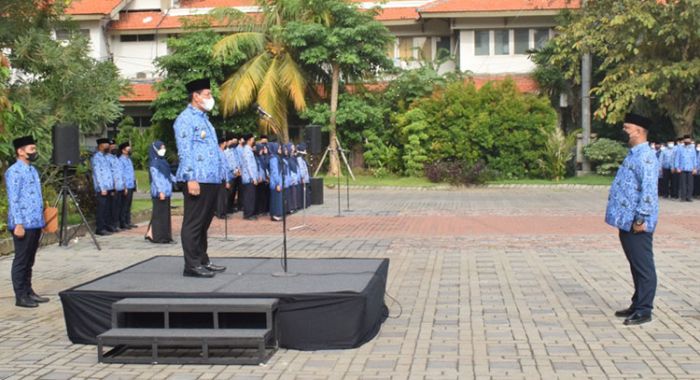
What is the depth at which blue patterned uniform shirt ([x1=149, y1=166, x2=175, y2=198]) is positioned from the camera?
1452cm

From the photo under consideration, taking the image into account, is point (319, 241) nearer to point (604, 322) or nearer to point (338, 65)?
point (604, 322)

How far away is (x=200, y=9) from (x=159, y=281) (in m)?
33.4

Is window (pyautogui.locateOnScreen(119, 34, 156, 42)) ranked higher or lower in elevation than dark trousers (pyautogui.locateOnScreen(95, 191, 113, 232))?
higher

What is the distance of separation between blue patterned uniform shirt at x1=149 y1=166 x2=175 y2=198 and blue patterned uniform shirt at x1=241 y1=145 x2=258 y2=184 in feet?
13.6

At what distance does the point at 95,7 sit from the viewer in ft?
123

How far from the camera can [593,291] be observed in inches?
384

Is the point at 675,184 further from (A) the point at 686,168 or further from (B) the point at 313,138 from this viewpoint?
(B) the point at 313,138

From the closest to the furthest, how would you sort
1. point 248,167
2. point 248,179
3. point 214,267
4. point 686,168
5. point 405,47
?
point 214,267
point 248,179
point 248,167
point 686,168
point 405,47

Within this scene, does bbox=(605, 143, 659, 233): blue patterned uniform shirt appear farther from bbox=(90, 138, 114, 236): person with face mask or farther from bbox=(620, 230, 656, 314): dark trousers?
bbox=(90, 138, 114, 236): person with face mask

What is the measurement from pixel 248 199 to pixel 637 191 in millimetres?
12284

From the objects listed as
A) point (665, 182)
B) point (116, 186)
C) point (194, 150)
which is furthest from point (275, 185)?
point (665, 182)

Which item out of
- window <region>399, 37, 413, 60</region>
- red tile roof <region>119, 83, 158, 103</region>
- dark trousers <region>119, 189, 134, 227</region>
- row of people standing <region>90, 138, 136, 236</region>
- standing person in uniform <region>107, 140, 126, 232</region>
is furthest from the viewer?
window <region>399, 37, 413, 60</region>

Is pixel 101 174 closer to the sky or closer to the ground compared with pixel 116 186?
closer to the sky

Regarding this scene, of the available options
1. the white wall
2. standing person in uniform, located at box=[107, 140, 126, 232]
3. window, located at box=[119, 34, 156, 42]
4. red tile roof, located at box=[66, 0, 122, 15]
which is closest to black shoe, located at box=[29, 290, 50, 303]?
standing person in uniform, located at box=[107, 140, 126, 232]
